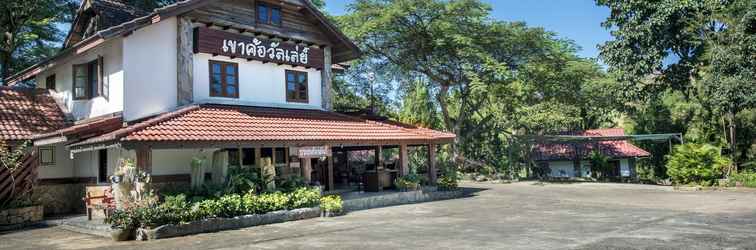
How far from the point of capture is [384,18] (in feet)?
88.6

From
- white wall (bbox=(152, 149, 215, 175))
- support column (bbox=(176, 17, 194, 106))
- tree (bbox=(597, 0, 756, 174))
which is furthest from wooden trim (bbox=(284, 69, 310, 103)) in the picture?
tree (bbox=(597, 0, 756, 174))

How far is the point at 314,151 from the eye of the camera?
15.7m

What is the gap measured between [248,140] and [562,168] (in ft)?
103

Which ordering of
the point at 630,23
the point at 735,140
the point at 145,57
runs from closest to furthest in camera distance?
1. the point at 145,57
2. the point at 630,23
3. the point at 735,140

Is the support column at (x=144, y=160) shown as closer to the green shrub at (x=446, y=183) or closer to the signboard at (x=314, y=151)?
the signboard at (x=314, y=151)

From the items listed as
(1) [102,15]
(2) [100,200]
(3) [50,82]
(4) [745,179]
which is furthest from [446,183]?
(3) [50,82]

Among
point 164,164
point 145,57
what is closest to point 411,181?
point 164,164

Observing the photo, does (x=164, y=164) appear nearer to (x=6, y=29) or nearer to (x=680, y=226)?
(x=680, y=226)

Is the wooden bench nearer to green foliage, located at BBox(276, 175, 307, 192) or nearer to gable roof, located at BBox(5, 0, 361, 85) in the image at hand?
gable roof, located at BBox(5, 0, 361, 85)

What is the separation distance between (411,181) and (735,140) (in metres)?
19.7

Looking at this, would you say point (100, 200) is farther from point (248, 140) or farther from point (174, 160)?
point (248, 140)

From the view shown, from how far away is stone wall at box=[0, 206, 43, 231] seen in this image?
46.1 ft

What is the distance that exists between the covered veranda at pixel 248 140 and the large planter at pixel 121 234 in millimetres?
1812

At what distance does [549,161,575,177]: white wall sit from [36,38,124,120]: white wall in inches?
1255
